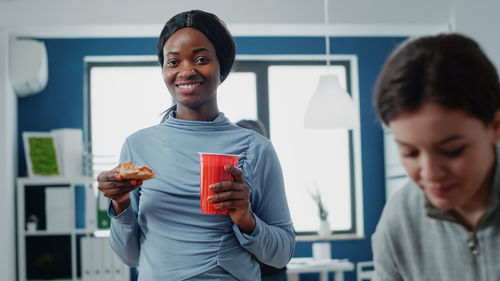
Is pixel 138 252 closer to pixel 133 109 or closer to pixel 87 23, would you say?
pixel 87 23

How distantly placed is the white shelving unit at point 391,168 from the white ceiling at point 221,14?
40.0 inches

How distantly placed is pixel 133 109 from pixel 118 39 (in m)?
0.63

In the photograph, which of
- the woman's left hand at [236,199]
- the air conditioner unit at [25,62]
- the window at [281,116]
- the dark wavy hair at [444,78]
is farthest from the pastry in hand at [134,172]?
the window at [281,116]

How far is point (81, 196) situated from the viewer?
5.12 metres

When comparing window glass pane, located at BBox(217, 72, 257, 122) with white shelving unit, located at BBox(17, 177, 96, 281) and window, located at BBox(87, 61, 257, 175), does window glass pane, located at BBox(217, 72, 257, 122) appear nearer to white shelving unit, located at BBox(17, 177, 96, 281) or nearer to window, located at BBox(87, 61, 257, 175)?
window, located at BBox(87, 61, 257, 175)

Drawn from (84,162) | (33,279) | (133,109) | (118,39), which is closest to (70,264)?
(33,279)

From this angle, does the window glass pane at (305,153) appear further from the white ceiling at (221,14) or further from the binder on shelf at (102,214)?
the binder on shelf at (102,214)

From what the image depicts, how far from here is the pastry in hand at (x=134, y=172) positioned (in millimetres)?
1209

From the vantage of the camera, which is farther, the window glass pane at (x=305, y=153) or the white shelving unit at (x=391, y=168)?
the window glass pane at (x=305, y=153)

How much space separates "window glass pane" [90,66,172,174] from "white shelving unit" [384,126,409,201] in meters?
1.97

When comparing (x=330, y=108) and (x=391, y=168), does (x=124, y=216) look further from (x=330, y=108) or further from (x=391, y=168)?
(x=391, y=168)

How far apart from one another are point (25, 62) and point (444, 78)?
4.36 meters

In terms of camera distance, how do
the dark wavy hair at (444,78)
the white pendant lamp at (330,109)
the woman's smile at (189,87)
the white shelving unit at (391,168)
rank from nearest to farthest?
the dark wavy hair at (444,78), the woman's smile at (189,87), the white pendant lamp at (330,109), the white shelving unit at (391,168)

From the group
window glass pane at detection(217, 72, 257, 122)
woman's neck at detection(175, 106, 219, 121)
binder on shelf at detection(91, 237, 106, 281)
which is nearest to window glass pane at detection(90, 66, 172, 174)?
window glass pane at detection(217, 72, 257, 122)
